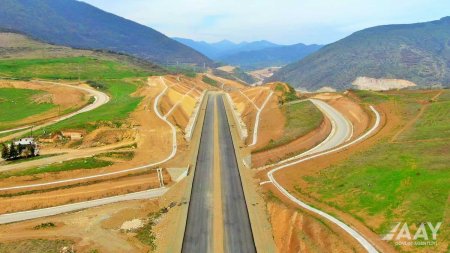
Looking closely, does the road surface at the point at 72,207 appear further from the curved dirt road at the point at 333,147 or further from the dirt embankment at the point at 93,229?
the curved dirt road at the point at 333,147

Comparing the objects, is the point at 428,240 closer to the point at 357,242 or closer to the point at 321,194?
the point at 357,242

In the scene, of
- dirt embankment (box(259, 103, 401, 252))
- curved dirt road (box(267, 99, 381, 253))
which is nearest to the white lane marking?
curved dirt road (box(267, 99, 381, 253))

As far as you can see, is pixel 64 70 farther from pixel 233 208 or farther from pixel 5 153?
pixel 233 208

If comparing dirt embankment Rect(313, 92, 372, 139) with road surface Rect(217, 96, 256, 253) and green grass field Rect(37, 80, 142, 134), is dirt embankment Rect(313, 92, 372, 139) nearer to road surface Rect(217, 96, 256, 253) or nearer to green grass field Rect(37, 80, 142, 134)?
road surface Rect(217, 96, 256, 253)

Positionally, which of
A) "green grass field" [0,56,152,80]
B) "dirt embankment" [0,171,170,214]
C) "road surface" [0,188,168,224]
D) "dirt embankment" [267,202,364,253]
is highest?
"green grass field" [0,56,152,80]

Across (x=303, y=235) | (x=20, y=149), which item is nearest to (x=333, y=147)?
(x=303, y=235)

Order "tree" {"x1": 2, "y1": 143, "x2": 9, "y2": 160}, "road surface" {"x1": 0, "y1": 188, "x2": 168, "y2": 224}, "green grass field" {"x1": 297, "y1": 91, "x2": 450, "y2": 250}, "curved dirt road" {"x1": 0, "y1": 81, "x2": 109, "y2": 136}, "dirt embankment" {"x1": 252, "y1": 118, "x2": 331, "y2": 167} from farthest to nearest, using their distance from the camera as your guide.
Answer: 1. "curved dirt road" {"x1": 0, "y1": 81, "x2": 109, "y2": 136}
2. "dirt embankment" {"x1": 252, "y1": 118, "x2": 331, "y2": 167}
3. "tree" {"x1": 2, "y1": 143, "x2": 9, "y2": 160}
4. "road surface" {"x1": 0, "y1": 188, "x2": 168, "y2": 224}
5. "green grass field" {"x1": 297, "y1": 91, "x2": 450, "y2": 250}

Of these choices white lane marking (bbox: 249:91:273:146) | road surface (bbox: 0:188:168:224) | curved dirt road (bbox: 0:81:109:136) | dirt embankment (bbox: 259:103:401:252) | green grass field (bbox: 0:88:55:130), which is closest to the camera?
dirt embankment (bbox: 259:103:401:252)
